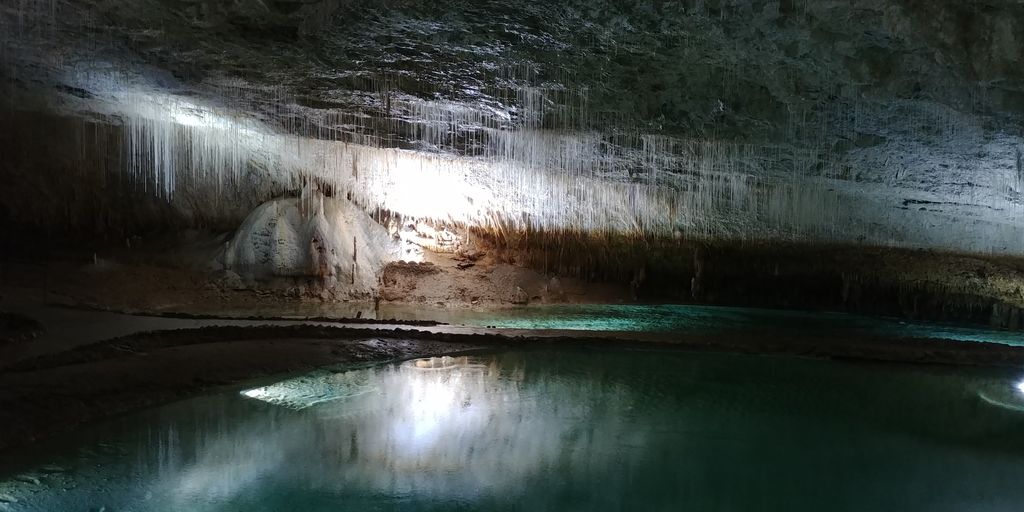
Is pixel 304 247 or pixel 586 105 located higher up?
pixel 586 105

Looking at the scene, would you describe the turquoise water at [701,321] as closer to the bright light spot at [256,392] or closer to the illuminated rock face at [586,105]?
the illuminated rock face at [586,105]

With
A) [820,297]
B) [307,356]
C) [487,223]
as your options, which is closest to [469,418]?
[307,356]

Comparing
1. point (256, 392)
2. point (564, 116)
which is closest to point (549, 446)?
point (256, 392)

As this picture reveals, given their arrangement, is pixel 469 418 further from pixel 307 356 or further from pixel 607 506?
pixel 307 356

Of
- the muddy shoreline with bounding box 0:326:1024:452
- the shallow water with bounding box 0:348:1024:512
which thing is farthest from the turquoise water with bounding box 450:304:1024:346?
the shallow water with bounding box 0:348:1024:512

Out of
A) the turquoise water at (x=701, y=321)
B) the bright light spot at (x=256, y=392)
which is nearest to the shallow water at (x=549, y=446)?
the bright light spot at (x=256, y=392)

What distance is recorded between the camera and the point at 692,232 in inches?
628

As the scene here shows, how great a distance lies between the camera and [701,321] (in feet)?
46.9

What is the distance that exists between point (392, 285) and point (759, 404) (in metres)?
10.1

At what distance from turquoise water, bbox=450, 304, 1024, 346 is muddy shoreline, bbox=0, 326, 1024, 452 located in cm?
186

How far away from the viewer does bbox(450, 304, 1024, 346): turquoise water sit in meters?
12.8

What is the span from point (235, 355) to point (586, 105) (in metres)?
5.85

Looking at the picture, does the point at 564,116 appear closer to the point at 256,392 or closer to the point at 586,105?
the point at 586,105

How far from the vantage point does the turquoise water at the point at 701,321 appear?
12.8 m
